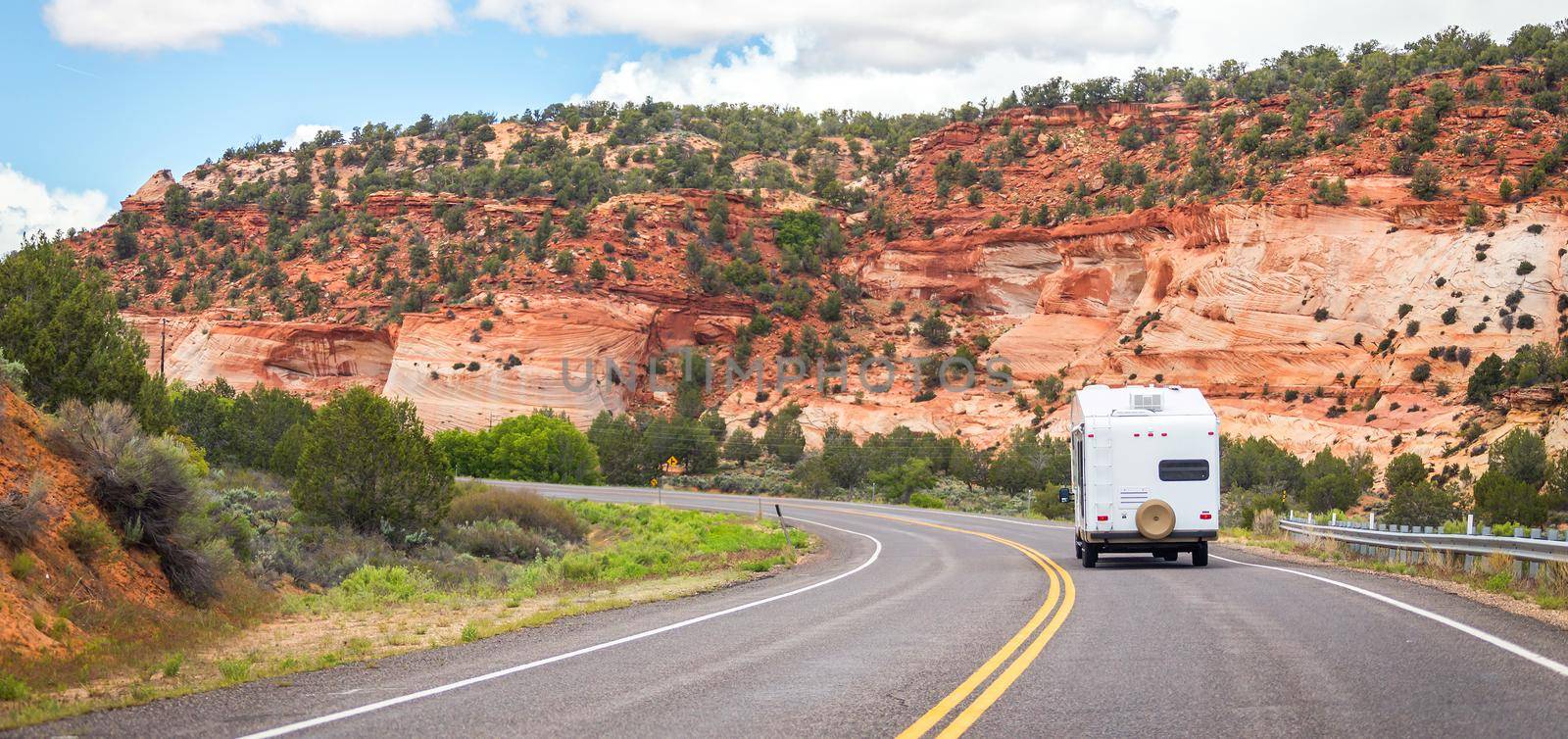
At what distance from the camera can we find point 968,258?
96.4 meters

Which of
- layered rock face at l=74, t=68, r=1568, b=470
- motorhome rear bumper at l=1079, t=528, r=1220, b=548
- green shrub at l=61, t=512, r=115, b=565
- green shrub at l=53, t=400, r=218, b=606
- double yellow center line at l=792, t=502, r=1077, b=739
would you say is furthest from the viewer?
layered rock face at l=74, t=68, r=1568, b=470

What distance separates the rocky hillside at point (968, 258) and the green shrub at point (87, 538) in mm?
56159

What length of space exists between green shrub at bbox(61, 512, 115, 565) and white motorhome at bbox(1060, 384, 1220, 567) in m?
14.0

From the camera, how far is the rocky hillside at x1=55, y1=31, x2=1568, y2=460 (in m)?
69.7

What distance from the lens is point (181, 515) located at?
14156 mm

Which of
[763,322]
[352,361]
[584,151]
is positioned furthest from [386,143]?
[763,322]

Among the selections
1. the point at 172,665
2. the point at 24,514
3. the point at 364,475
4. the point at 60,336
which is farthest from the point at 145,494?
the point at 364,475

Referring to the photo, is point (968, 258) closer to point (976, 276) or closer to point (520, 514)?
point (976, 276)

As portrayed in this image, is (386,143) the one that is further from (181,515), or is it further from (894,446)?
(181,515)

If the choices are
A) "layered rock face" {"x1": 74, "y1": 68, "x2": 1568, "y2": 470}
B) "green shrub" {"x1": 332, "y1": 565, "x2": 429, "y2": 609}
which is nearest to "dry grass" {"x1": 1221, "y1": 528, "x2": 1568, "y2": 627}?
"green shrub" {"x1": 332, "y1": 565, "x2": 429, "y2": 609}

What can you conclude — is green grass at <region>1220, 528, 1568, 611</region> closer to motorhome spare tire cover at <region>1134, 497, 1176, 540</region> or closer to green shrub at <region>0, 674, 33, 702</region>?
motorhome spare tire cover at <region>1134, 497, 1176, 540</region>

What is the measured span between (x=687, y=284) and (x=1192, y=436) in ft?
246

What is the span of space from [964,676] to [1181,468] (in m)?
12.4

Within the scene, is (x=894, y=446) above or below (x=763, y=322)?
below
